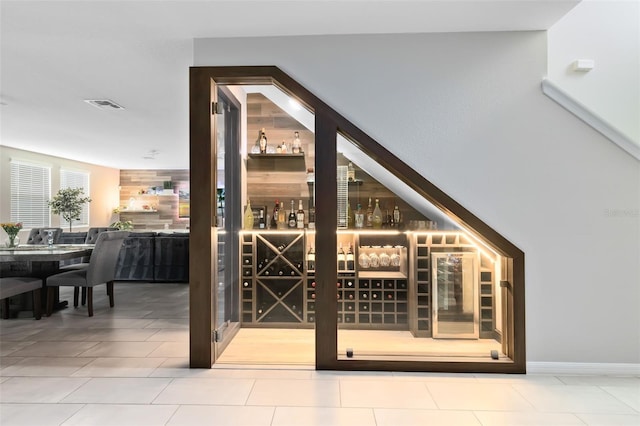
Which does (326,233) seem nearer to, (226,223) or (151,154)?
(226,223)

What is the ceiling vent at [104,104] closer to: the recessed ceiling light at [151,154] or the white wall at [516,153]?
the white wall at [516,153]

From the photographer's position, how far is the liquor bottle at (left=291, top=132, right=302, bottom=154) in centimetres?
353

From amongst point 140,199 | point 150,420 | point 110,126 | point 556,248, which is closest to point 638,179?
point 556,248

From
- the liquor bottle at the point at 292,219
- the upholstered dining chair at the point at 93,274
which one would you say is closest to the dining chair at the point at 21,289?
the upholstered dining chair at the point at 93,274

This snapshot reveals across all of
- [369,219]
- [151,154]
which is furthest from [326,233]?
[151,154]

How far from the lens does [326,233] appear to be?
2.60 m

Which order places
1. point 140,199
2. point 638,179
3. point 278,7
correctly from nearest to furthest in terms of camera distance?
point 278,7 → point 638,179 → point 140,199

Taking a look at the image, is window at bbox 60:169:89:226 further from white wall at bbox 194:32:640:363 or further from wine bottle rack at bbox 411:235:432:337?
wine bottle rack at bbox 411:235:432:337

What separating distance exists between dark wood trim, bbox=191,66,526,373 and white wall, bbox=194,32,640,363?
6 cm

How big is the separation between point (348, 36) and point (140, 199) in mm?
8264

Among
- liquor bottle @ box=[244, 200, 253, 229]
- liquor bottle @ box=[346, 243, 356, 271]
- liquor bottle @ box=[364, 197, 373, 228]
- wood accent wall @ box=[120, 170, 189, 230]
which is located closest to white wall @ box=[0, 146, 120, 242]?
wood accent wall @ box=[120, 170, 189, 230]

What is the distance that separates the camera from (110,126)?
16.2 feet

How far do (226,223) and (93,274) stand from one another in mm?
2180

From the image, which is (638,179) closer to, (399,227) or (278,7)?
(399,227)
